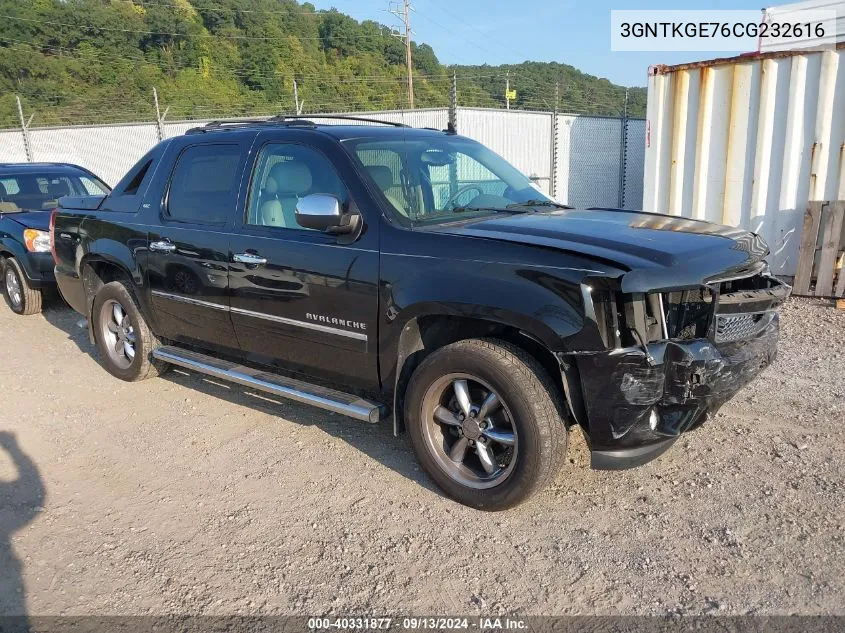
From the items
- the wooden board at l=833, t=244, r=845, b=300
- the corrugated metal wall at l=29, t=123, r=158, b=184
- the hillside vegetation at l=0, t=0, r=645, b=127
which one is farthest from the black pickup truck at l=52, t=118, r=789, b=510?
the hillside vegetation at l=0, t=0, r=645, b=127

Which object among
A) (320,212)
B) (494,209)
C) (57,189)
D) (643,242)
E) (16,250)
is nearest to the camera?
(643,242)

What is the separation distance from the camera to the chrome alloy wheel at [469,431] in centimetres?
341

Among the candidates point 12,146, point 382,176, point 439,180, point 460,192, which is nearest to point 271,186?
point 382,176

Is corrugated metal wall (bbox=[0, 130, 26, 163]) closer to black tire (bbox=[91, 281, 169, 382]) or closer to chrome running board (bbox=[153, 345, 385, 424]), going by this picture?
black tire (bbox=[91, 281, 169, 382])

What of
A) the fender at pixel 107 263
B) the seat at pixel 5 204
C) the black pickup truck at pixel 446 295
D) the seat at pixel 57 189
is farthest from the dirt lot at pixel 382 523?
the seat at pixel 57 189

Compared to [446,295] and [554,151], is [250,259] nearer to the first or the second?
[446,295]

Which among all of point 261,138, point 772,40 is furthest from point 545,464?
point 772,40

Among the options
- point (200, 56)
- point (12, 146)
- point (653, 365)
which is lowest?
point (653, 365)

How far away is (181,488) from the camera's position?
12.8 ft

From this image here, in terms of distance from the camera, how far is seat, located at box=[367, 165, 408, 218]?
380 cm

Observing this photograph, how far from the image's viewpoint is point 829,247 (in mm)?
7047

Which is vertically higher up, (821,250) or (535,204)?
(535,204)

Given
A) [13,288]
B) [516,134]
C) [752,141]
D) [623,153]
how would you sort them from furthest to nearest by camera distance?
[623,153] → [516,134] → [13,288] → [752,141]

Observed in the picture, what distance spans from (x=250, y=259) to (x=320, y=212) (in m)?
0.81
